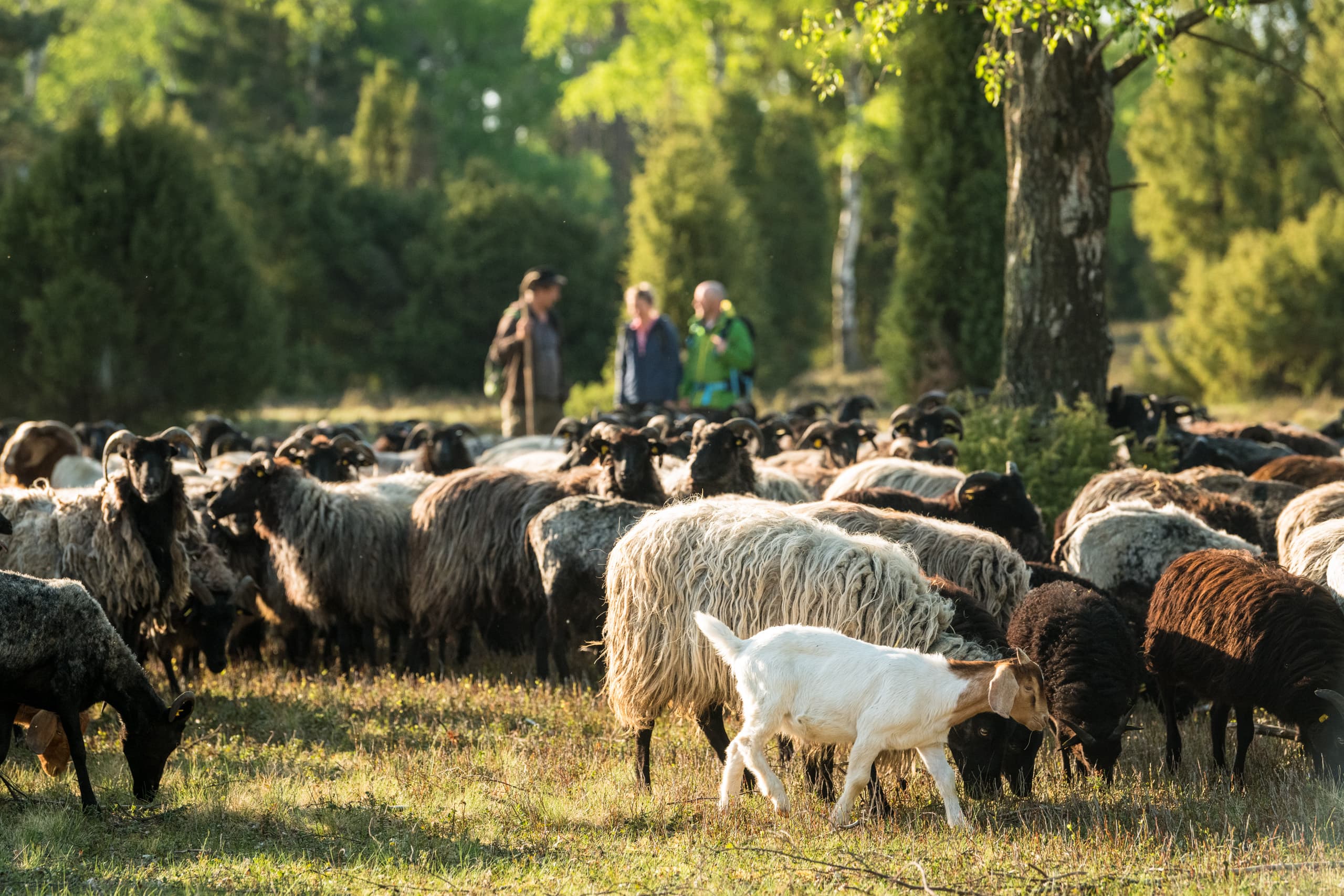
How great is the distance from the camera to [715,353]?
15.4 meters

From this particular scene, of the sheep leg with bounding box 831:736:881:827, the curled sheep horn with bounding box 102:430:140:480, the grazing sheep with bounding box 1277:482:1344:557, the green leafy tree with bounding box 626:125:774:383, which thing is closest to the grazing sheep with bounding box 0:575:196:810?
the curled sheep horn with bounding box 102:430:140:480

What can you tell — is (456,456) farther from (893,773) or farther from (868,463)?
(893,773)

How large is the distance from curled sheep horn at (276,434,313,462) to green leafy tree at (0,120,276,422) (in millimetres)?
11416

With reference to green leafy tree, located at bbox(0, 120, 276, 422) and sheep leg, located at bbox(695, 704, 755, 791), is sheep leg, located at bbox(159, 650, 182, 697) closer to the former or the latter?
sheep leg, located at bbox(695, 704, 755, 791)

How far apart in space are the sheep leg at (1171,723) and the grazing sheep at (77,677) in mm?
4567

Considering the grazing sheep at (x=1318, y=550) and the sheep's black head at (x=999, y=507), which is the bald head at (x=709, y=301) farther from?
the grazing sheep at (x=1318, y=550)

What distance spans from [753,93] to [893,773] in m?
31.4

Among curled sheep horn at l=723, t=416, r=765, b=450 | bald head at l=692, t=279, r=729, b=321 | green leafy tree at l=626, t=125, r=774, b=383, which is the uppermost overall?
green leafy tree at l=626, t=125, r=774, b=383

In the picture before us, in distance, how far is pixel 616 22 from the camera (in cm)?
6419

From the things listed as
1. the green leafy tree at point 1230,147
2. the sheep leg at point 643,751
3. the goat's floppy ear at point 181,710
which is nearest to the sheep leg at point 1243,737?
the sheep leg at point 643,751

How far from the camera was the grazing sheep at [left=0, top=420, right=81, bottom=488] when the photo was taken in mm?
13125

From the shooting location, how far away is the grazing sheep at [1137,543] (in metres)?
8.01

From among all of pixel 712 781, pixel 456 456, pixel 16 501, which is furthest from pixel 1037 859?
pixel 456 456

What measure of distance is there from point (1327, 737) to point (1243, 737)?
417 millimetres
